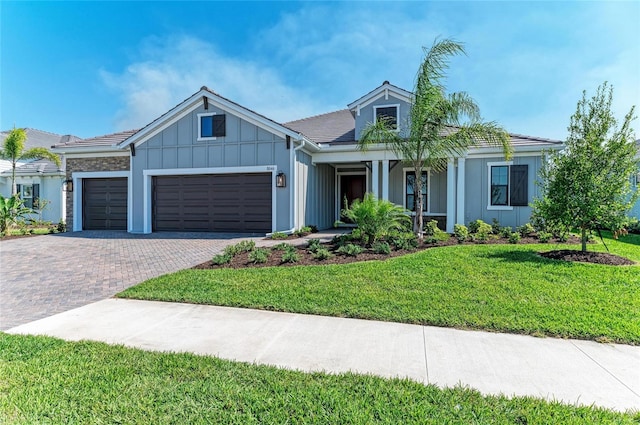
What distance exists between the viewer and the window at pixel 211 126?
1307 centimetres

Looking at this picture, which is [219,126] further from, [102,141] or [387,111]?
→ [387,111]

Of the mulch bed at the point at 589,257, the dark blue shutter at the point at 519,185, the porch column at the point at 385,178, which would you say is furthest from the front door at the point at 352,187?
the mulch bed at the point at 589,257

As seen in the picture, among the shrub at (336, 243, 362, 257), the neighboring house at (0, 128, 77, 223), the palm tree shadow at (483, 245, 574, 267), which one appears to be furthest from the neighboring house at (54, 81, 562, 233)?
the neighboring house at (0, 128, 77, 223)

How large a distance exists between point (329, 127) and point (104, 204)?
35.8 ft

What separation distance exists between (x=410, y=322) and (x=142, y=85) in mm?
15136

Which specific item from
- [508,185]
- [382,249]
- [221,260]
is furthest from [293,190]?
[508,185]

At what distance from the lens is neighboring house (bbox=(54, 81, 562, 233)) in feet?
41.0

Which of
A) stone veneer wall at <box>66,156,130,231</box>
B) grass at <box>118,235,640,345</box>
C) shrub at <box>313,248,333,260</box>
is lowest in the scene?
grass at <box>118,235,640,345</box>

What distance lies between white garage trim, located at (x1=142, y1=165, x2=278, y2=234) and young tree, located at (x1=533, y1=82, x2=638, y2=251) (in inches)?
335

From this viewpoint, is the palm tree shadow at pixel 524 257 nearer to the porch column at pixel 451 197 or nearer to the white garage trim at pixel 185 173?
the porch column at pixel 451 197

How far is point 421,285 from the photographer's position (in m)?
5.60

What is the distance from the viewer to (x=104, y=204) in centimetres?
1481

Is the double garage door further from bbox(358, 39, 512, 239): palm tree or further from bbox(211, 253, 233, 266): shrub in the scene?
bbox(211, 253, 233, 266): shrub

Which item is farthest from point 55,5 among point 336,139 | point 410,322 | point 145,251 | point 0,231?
point 410,322
